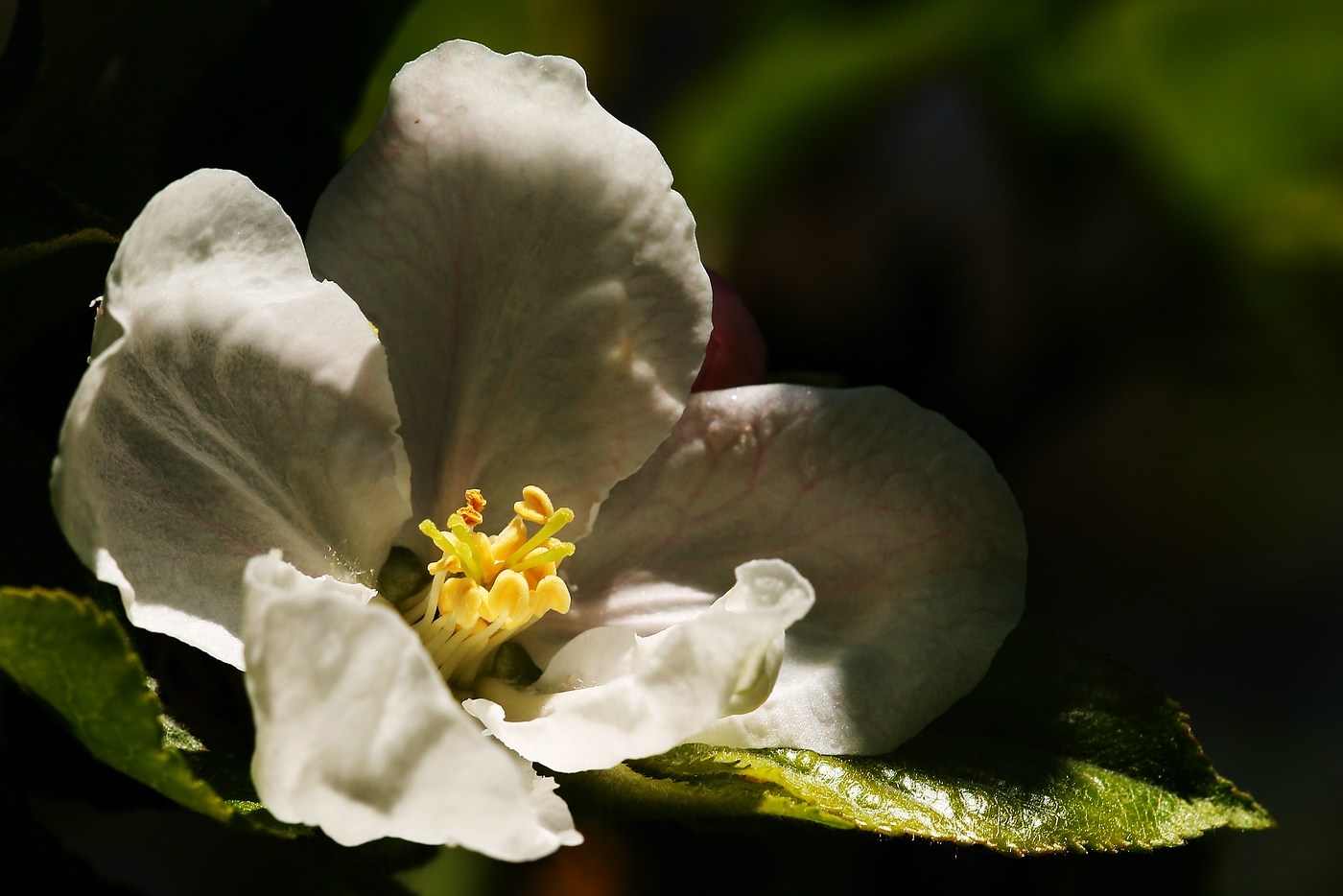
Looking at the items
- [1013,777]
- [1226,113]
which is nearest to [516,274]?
[1013,777]

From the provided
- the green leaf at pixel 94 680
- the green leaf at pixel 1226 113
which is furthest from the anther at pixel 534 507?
the green leaf at pixel 1226 113

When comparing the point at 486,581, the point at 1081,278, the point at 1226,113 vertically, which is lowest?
the point at 486,581

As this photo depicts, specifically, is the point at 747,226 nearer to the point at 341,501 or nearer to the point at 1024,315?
the point at 1024,315

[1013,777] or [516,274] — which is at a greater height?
[516,274]

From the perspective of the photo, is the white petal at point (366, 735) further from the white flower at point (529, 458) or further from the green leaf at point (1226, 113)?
the green leaf at point (1226, 113)

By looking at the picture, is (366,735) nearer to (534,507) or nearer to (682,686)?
(682,686)

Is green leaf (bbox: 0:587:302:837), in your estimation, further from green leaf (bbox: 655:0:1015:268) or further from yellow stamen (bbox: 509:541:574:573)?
green leaf (bbox: 655:0:1015:268)
